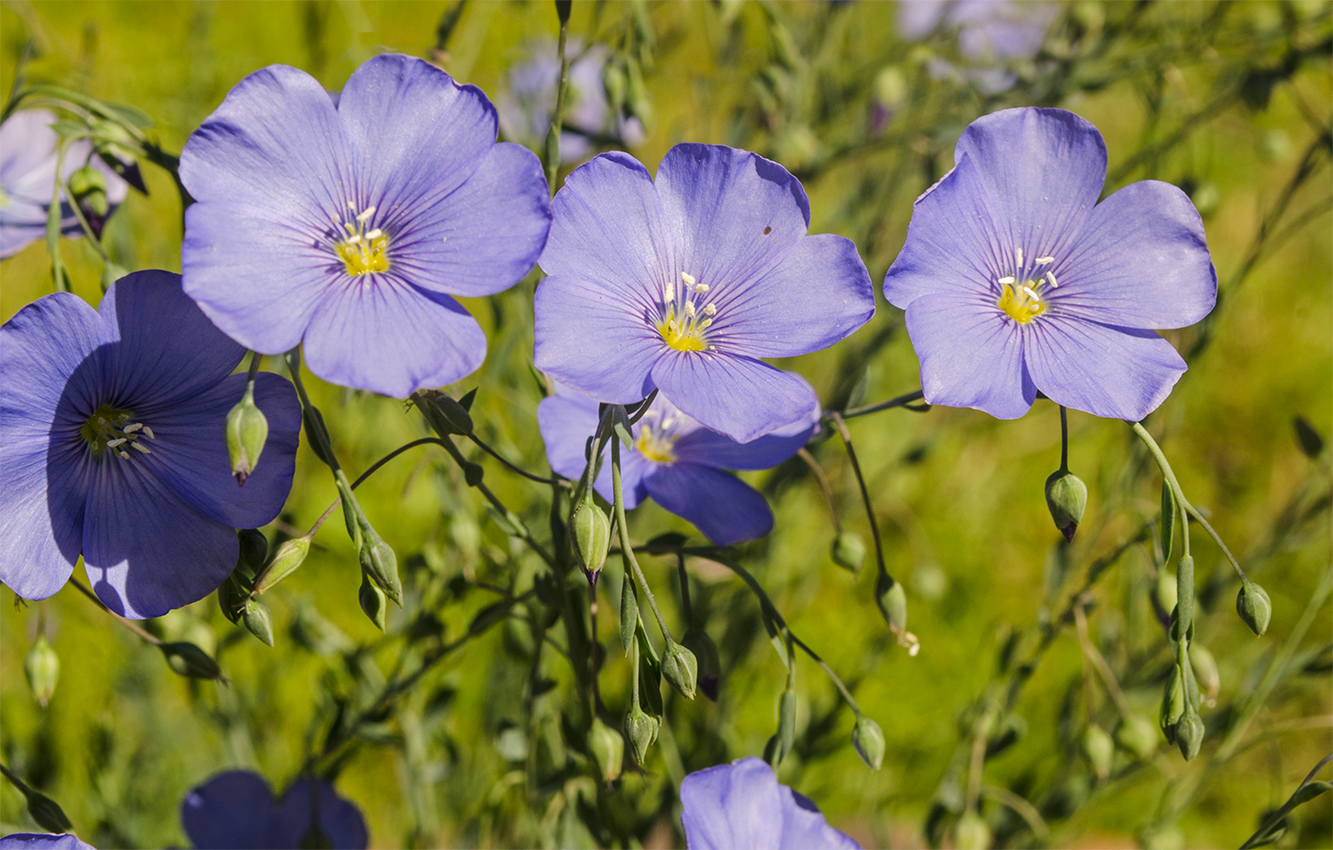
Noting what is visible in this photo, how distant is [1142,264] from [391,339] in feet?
2.28

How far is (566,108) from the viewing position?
1.54 m

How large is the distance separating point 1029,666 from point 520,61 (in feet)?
4.07

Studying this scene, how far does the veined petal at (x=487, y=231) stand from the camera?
2.63 ft

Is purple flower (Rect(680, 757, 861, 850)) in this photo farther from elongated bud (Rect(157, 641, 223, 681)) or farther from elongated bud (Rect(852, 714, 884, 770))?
elongated bud (Rect(157, 641, 223, 681))

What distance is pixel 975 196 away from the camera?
93cm

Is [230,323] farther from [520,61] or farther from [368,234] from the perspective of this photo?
[520,61]

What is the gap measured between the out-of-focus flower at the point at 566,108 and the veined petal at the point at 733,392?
356 mm

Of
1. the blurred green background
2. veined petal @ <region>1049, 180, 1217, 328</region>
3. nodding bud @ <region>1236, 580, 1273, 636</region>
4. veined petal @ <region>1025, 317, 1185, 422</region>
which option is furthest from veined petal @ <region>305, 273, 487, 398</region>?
nodding bud @ <region>1236, 580, 1273, 636</region>

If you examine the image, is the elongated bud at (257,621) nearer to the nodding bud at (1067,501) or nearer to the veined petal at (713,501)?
the veined petal at (713,501)

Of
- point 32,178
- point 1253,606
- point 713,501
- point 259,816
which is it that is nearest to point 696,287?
point 713,501

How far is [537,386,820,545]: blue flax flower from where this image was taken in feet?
3.26

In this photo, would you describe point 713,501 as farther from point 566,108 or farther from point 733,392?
point 566,108

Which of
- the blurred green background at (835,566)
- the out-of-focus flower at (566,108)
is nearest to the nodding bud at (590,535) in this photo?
the blurred green background at (835,566)

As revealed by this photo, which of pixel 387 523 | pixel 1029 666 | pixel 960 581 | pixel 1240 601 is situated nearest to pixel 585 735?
pixel 1029 666
